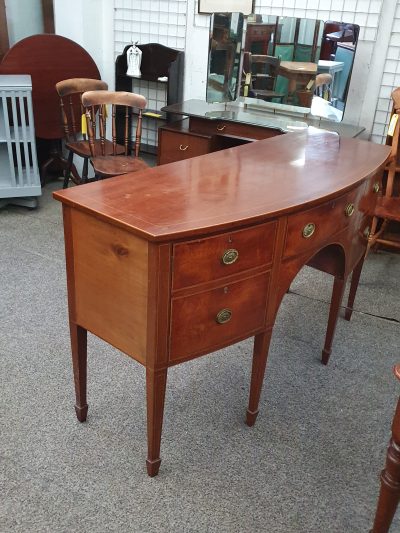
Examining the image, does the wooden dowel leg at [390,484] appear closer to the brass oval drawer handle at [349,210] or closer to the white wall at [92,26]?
the brass oval drawer handle at [349,210]

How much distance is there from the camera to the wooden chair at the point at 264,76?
11.2 feet

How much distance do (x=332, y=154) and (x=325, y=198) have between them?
56 cm

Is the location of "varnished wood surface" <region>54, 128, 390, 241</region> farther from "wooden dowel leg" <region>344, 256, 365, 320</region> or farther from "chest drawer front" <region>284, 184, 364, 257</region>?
"wooden dowel leg" <region>344, 256, 365, 320</region>

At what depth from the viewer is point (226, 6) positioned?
12.0 ft

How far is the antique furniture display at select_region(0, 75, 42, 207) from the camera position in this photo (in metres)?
3.36

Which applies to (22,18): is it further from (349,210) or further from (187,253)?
(187,253)

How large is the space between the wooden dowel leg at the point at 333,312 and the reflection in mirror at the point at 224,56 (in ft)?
6.24

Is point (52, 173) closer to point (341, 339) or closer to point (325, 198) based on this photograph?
point (341, 339)

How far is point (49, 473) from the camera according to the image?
5.59ft

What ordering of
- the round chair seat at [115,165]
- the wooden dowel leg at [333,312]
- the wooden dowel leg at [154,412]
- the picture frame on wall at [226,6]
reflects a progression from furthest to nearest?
the picture frame on wall at [226,6] < the round chair seat at [115,165] < the wooden dowel leg at [333,312] < the wooden dowel leg at [154,412]

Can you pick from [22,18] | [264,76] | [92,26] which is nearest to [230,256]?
[264,76]

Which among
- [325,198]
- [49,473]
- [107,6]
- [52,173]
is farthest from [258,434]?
[107,6]

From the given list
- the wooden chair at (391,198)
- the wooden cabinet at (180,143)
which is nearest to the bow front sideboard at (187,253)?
the wooden chair at (391,198)

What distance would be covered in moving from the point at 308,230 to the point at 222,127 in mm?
1908
